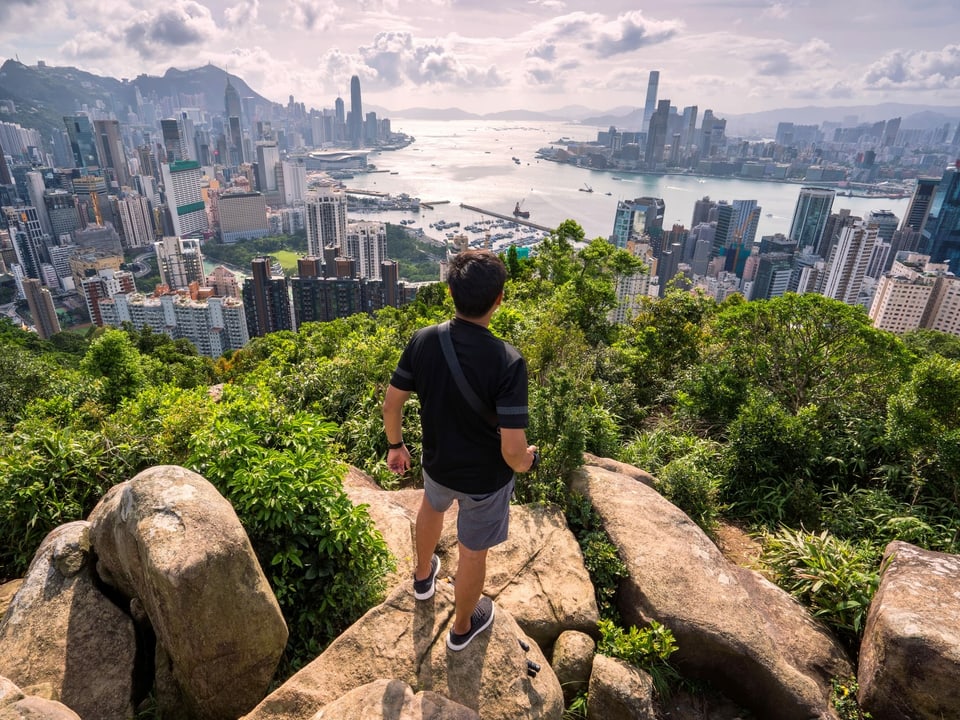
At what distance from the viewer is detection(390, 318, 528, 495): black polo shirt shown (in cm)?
187

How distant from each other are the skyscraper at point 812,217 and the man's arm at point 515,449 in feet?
247

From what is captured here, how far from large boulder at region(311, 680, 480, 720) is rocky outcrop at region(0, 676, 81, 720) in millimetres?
797

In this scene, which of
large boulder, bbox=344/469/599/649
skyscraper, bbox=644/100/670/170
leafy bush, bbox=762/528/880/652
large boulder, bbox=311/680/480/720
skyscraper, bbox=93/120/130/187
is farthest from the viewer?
skyscraper, bbox=644/100/670/170

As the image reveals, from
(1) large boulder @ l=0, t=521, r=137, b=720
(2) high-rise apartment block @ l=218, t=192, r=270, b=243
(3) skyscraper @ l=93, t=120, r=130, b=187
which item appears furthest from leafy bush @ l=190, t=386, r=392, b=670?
(3) skyscraper @ l=93, t=120, r=130, b=187

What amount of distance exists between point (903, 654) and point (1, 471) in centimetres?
522

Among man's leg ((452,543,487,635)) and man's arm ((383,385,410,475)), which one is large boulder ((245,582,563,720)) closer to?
man's leg ((452,543,487,635))

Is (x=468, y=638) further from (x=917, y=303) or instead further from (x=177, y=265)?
(x=177, y=265)

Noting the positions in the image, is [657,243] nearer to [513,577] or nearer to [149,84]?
[513,577]

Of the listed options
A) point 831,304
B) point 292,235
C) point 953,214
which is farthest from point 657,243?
point 831,304

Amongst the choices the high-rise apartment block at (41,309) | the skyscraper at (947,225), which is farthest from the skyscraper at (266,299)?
the skyscraper at (947,225)

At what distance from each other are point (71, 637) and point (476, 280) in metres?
2.48

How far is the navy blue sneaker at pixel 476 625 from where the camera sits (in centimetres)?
221

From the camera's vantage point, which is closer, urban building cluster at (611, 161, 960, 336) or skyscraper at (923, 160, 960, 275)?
urban building cluster at (611, 161, 960, 336)

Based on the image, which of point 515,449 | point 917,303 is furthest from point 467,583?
point 917,303
